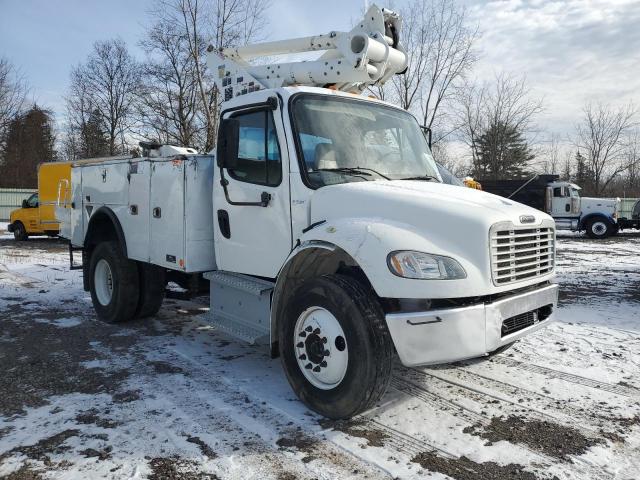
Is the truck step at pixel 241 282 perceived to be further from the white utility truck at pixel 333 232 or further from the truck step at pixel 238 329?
the truck step at pixel 238 329

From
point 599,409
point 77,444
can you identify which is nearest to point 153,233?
point 77,444

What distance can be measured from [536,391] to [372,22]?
4.05 metres

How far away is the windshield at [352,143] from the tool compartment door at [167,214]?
5.59 ft

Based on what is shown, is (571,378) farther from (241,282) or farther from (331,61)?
(331,61)

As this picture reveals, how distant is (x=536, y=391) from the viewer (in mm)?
4270

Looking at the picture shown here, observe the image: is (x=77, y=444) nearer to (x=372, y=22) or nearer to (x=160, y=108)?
(x=372, y=22)

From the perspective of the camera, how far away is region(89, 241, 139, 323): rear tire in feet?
21.0

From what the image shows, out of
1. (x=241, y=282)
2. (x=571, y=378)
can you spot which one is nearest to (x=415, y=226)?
(x=241, y=282)

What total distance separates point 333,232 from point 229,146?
1363 mm

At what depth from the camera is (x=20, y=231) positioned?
19.4 m

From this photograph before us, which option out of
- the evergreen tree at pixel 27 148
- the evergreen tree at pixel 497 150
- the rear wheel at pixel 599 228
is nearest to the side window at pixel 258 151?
the rear wheel at pixel 599 228

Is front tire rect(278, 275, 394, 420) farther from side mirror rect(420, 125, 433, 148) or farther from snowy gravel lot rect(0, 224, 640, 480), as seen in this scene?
side mirror rect(420, 125, 433, 148)

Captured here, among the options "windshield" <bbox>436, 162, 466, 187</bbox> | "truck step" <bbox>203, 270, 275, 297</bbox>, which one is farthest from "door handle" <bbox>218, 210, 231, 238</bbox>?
"windshield" <bbox>436, 162, 466, 187</bbox>

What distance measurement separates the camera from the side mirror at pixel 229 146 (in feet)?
14.2
